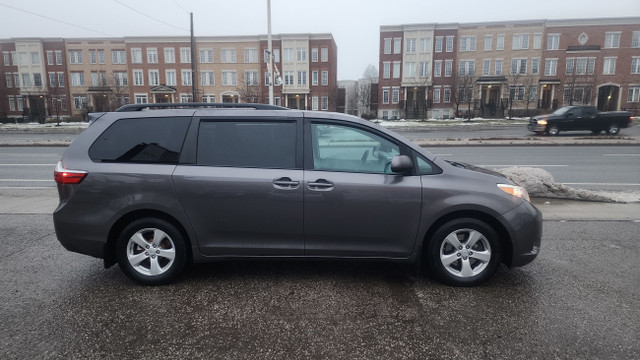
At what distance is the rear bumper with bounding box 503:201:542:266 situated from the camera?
3674mm

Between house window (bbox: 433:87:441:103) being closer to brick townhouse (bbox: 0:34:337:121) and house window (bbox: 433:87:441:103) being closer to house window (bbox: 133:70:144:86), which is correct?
brick townhouse (bbox: 0:34:337:121)

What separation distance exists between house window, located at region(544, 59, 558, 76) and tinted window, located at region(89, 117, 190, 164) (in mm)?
53966

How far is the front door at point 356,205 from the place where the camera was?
365 cm

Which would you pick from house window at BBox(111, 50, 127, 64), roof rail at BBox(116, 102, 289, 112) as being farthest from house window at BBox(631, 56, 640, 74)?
house window at BBox(111, 50, 127, 64)

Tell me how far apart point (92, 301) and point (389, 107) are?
50.7 m

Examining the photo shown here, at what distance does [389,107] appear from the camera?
51.7 metres

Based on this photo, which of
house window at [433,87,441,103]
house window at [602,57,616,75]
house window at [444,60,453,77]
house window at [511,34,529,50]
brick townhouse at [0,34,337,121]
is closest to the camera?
house window at [602,57,616,75]

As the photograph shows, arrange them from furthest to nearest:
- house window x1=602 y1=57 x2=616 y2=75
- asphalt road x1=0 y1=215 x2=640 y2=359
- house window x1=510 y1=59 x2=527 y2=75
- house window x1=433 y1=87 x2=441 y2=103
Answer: house window x1=433 y1=87 x2=441 y2=103, house window x1=510 y1=59 x2=527 y2=75, house window x1=602 y1=57 x2=616 y2=75, asphalt road x1=0 y1=215 x2=640 y2=359

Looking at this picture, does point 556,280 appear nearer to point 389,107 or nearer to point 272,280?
point 272,280

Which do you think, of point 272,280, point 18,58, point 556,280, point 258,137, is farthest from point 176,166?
point 18,58

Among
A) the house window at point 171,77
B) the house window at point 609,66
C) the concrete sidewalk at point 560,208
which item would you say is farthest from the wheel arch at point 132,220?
the house window at point 609,66

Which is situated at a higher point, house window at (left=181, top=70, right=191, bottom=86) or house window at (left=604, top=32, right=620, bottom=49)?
house window at (left=604, top=32, right=620, bottom=49)

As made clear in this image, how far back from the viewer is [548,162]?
42.0 feet

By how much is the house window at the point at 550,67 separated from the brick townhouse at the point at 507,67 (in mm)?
21
